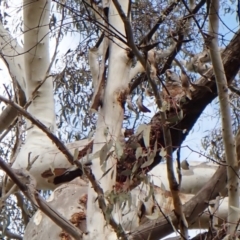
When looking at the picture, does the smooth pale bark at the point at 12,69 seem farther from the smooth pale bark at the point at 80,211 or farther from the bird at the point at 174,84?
the bird at the point at 174,84

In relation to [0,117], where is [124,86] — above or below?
below

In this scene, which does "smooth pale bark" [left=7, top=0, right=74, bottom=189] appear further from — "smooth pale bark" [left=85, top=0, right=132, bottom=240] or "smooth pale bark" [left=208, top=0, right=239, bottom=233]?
"smooth pale bark" [left=208, top=0, right=239, bottom=233]

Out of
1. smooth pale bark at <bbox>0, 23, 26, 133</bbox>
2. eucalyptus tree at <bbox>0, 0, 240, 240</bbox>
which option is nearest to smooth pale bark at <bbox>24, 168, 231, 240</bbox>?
eucalyptus tree at <bbox>0, 0, 240, 240</bbox>

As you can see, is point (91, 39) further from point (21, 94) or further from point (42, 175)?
point (42, 175)

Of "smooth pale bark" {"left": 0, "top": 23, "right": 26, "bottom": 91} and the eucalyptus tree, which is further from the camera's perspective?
"smooth pale bark" {"left": 0, "top": 23, "right": 26, "bottom": 91}

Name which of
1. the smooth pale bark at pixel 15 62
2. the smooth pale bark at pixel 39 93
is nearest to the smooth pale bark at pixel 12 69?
the smooth pale bark at pixel 15 62

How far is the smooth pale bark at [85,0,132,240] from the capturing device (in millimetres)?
1597

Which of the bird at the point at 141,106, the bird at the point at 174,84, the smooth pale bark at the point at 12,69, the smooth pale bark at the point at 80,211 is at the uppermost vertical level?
the smooth pale bark at the point at 12,69

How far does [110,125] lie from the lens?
5.96 feet

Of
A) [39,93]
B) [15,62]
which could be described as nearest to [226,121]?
[39,93]

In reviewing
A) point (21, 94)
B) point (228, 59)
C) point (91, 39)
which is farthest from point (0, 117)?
point (228, 59)

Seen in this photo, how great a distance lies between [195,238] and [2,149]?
199 centimetres

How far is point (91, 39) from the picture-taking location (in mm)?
2773

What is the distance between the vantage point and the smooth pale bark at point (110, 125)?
1.60 m
